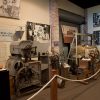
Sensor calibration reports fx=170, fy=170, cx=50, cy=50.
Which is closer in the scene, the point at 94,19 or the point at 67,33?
the point at 67,33

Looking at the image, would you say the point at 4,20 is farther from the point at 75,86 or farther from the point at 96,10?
the point at 96,10

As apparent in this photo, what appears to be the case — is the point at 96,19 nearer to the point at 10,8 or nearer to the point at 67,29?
the point at 67,29

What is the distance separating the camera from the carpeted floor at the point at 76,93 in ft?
13.6

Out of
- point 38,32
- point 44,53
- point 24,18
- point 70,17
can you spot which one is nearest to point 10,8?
point 24,18

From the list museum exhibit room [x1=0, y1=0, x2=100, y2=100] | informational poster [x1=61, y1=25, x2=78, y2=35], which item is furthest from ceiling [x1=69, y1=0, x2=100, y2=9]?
informational poster [x1=61, y1=25, x2=78, y2=35]

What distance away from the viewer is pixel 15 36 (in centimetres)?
531

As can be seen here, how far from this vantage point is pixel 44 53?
5344mm

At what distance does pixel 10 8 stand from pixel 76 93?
3118 mm

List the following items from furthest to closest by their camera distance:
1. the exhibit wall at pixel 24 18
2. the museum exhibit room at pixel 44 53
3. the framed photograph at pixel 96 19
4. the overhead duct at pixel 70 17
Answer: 1. the framed photograph at pixel 96 19
2. the overhead duct at pixel 70 17
3. the exhibit wall at pixel 24 18
4. the museum exhibit room at pixel 44 53

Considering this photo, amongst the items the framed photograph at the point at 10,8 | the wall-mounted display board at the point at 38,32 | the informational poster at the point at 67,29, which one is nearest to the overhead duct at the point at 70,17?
the informational poster at the point at 67,29

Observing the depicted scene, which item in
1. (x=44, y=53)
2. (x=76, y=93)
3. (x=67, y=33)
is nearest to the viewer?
(x=76, y=93)

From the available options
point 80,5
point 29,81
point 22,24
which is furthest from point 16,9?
point 80,5

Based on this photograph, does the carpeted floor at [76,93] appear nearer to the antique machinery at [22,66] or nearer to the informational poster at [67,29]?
the antique machinery at [22,66]

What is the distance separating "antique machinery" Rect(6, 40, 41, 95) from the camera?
415cm
